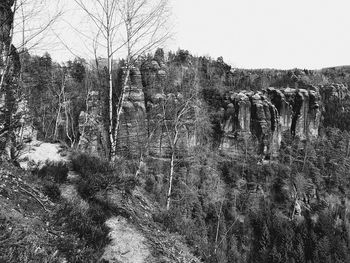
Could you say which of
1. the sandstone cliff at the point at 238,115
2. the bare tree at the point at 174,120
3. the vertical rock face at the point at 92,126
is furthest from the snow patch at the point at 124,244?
the sandstone cliff at the point at 238,115

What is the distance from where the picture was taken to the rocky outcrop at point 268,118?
2143 inches

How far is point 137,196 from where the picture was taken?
7.48 metres

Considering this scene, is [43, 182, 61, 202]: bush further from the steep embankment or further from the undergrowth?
the undergrowth

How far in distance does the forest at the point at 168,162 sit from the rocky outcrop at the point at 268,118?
0.30 m

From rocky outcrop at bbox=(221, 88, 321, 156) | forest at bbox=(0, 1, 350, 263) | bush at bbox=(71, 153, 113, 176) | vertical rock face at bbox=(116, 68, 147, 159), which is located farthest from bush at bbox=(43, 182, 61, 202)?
rocky outcrop at bbox=(221, 88, 321, 156)

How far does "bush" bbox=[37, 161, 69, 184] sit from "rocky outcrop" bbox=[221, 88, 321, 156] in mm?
49692

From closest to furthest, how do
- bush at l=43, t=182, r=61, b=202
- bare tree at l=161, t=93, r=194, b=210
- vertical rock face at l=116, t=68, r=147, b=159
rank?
1. bush at l=43, t=182, r=61, b=202
2. bare tree at l=161, t=93, r=194, b=210
3. vertical rock face at l=116, t=68, r=147, b=159

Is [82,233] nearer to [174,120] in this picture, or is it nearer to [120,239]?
[120,239]

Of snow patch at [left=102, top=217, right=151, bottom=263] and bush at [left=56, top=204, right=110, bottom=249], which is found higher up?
bush at [left=56, top=204, right=110, bottom=249]

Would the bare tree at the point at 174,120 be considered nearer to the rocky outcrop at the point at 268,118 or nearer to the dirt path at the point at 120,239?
the dirt path at the point at 120,239

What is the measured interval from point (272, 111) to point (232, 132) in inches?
471

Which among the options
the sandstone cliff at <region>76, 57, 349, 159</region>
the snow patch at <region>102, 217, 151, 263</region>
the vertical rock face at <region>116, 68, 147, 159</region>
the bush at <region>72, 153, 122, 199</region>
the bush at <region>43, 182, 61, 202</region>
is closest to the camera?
the snow patch at <region>102, 217, 151, 263</region>

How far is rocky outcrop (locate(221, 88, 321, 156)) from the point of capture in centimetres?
5444

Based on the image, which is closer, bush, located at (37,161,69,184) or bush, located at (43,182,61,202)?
bush, located at (43,182,61,202)
